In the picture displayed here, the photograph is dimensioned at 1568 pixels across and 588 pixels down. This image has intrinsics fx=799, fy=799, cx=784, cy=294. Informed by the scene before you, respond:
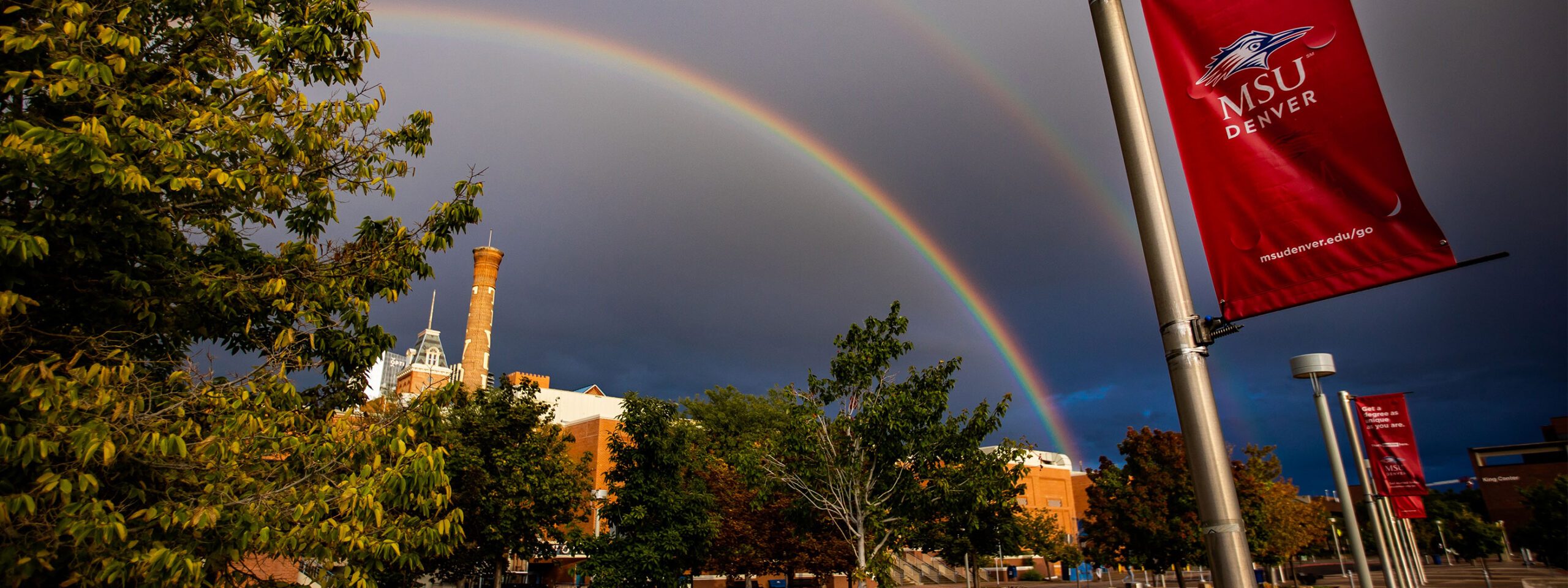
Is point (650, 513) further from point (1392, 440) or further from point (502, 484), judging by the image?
point (1392, 440)

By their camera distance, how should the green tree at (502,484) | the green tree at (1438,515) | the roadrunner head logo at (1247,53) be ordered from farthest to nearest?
the green tree at (1438,515) → the green tree at (502,484) → the roadrunner head logo at (1247,53)

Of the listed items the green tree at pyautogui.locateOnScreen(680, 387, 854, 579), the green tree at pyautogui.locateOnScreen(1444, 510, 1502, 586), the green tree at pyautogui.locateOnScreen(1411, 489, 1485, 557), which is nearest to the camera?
the green tree at pyautogui.locateOnScreen(680, 387, 854, 579)

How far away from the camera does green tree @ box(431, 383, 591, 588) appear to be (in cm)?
2428

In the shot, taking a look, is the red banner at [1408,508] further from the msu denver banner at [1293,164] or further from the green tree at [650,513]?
the msu denver banner at [1293,164]

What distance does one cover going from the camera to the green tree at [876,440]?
1670 centimetres

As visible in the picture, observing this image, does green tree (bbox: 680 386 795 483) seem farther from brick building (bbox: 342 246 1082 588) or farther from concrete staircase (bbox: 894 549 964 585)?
concrete staircase (bbox: 894 549 964 585)

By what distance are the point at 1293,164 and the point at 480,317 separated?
6944 centimetres

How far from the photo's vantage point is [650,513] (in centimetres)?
2205

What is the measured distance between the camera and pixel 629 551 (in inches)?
845

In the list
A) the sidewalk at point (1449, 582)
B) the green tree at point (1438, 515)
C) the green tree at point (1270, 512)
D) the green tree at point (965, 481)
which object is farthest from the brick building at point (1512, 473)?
the green tree at point (965, 481)

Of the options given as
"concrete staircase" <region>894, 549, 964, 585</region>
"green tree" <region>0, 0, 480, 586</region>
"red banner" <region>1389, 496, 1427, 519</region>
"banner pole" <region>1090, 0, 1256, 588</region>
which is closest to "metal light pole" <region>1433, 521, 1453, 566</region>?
"concrete staircase" <region>894, 549, 964, 585</region>

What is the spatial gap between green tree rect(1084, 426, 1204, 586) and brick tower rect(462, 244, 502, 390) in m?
49.0

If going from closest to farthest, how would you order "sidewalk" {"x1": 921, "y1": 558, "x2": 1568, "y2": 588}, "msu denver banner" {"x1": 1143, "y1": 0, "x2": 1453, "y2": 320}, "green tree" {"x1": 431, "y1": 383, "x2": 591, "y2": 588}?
1. "msu denver banner" {"x1": 1143, "y1": 0, "x2": 1453, "y2": 320}
2. "green tree" {"x1": 431, "y1": 383, "x2": 591, "y2": 588}
3. "sidewalk" {"x1": 921, "y1": 558, "x2": 1568, "y2": 588}

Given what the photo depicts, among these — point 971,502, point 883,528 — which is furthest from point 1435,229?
point 883,528
